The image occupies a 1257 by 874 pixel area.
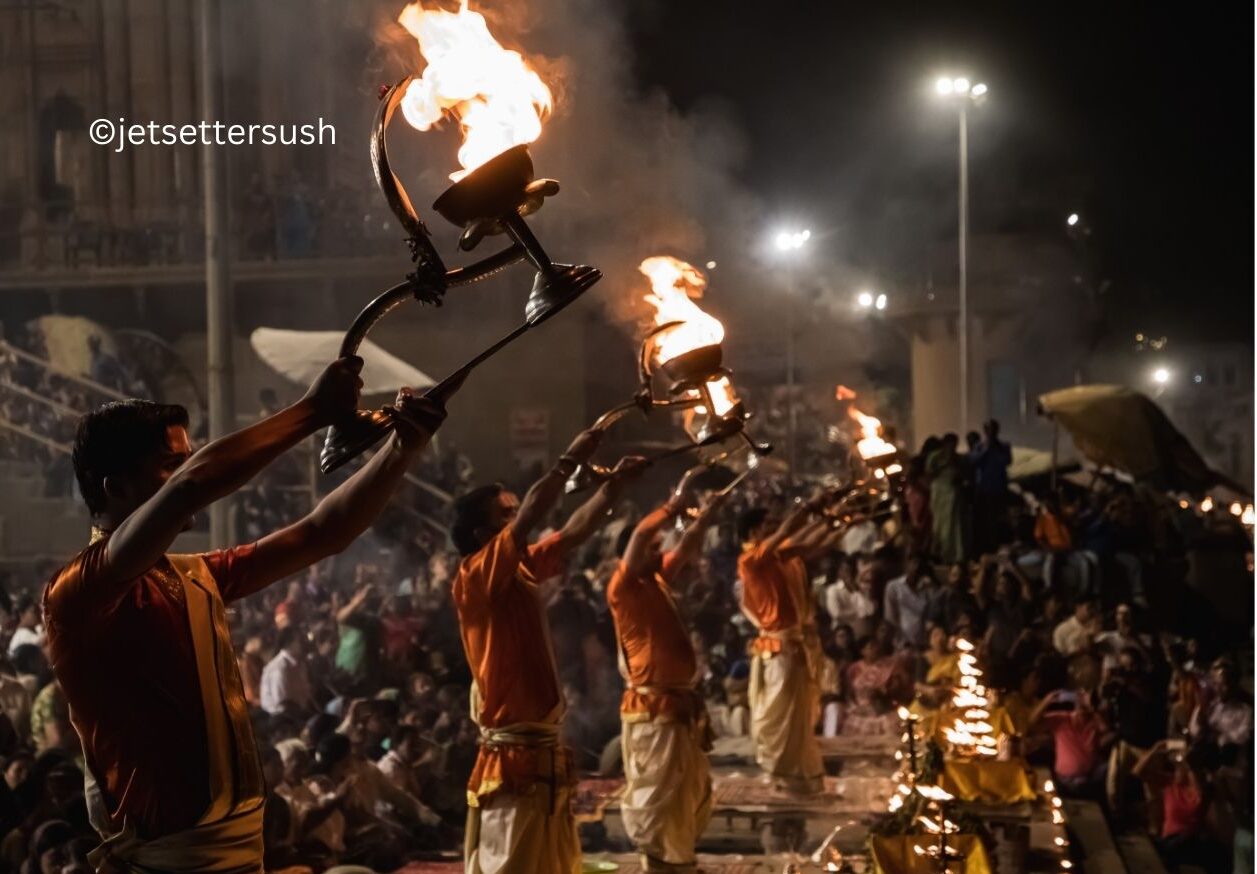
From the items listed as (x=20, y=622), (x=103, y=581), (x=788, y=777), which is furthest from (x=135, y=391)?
(x=103, y=581)

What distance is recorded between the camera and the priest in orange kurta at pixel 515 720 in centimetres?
557

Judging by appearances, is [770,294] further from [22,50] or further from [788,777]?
[788,777]

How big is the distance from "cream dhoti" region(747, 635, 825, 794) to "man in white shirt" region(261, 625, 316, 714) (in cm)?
284

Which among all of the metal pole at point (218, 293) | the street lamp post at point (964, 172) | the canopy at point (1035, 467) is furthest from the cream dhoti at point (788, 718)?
the street lamp post at point (964, 172)

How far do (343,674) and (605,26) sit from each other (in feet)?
16.7

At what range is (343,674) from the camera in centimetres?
1039

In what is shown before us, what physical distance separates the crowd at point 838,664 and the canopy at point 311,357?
1458 mm

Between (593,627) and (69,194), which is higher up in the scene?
(69,194)

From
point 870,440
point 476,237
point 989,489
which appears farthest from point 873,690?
point 476,237

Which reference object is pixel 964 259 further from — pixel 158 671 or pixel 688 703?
pixel 158 671

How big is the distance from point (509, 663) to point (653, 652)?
1.97 meters

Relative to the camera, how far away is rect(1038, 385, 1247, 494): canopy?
14797 millimetres

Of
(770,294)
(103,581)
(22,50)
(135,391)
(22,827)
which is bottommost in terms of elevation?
(22,827)

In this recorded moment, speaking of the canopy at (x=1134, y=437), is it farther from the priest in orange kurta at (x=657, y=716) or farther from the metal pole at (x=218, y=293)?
the priest in orange kurta at (x=657, y=716)
